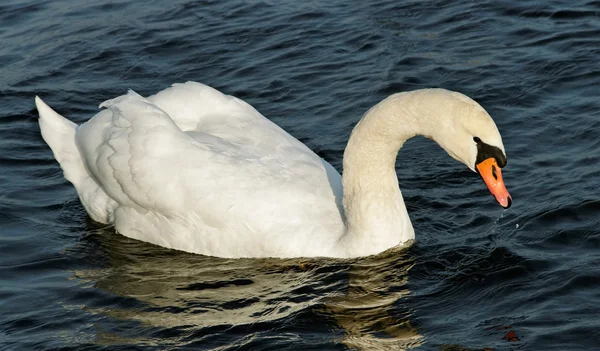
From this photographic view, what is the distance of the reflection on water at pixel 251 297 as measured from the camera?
7953mm

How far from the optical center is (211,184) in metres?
9.01

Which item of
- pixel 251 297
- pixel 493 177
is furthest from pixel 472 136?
pixel 251 297

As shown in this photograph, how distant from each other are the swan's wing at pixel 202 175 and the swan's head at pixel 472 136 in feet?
4.54

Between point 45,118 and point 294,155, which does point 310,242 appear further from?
point 45,118

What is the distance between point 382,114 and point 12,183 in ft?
13.8

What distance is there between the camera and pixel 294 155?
9602 mm

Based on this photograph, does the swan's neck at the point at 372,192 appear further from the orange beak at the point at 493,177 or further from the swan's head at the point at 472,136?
the orange beak at the point at 493,177

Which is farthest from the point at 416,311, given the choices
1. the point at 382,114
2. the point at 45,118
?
the point at 45,118

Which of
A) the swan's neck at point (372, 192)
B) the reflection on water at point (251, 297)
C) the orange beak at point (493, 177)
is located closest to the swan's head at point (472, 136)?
the orange beak at point (493, 177)

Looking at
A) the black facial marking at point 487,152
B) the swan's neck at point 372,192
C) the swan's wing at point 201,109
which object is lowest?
the swan's neck at point 372,192

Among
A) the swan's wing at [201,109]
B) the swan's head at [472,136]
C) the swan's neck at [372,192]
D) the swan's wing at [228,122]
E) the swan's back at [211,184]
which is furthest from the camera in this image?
the swan's wing at [201,109]

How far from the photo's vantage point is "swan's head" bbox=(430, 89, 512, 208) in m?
8.09

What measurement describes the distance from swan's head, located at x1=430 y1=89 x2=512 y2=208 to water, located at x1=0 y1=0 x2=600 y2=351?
A: 85 centimetres

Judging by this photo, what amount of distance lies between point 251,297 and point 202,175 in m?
1.10
